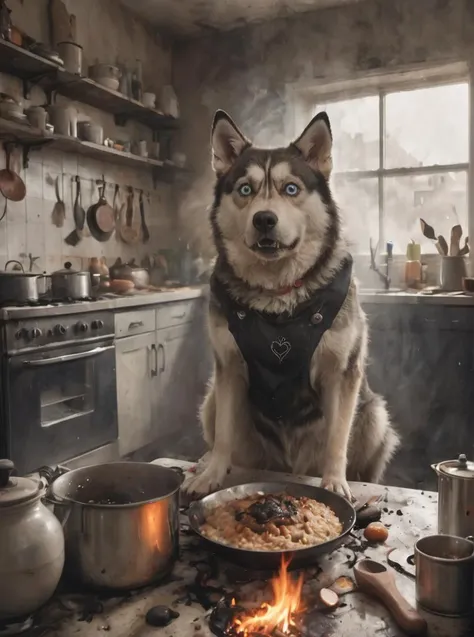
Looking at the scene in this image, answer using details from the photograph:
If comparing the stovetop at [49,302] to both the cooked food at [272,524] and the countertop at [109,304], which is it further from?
the cooked food at [272,524]

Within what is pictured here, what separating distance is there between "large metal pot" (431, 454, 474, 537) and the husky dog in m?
0.56

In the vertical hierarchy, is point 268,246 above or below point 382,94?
below

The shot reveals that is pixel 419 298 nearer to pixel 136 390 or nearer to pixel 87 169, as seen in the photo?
pixel 136 390

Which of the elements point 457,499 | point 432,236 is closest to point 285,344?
point 457,499

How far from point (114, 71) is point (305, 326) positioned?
9.06 feet

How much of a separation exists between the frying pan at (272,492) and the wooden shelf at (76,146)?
237cm

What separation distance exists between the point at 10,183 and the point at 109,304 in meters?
0.84

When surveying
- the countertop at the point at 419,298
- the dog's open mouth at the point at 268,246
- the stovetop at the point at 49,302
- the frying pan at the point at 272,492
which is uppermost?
the dog's open mouth at the point at 268,246

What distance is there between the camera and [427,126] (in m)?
3.85

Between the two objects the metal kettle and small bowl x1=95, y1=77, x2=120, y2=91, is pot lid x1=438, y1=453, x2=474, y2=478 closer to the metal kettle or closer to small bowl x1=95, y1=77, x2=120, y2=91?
the metal kettle

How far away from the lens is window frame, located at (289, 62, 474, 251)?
3738mm

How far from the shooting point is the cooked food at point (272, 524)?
0.89 metres

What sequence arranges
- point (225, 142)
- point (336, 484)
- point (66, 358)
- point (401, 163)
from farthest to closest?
point (401, 163) < point (66, 358) < point (225, 142) < point (336, 484)

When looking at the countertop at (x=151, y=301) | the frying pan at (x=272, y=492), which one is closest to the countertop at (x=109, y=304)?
the countertop at (x=151, y=301)
